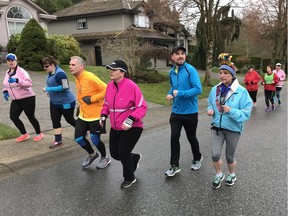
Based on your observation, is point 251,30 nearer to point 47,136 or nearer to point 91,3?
point 91,3

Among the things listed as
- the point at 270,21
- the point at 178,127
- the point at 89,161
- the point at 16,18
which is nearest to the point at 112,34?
the point at 16,18

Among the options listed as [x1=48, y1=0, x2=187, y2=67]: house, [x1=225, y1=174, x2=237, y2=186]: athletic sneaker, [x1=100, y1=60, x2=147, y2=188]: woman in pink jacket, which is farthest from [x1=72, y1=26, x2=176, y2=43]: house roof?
[x1=225, y1=174, x2=237, y2=186]: athletic sneaker

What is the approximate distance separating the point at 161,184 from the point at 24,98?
3396 mm

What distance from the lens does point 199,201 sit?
382cm

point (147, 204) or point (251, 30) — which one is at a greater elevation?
point (251, 30)

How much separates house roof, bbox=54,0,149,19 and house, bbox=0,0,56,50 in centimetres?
673

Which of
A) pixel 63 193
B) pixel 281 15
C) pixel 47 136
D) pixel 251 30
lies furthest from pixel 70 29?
pixel 63 193

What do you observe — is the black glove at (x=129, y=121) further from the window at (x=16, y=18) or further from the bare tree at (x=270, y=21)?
the bare tree at (x=270, y=21)

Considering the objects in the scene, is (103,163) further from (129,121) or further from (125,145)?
(129,121)

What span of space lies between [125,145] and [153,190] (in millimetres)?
748

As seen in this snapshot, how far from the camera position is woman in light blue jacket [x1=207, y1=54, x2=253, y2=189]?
3.80 m

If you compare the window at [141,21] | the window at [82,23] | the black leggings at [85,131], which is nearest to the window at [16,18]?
the window at [82,23]

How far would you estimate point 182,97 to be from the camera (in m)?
4.40

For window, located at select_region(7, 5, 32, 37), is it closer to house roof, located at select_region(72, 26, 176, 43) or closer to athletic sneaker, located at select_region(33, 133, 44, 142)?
house roof, located at select_region(72, 26, 176, 43)
